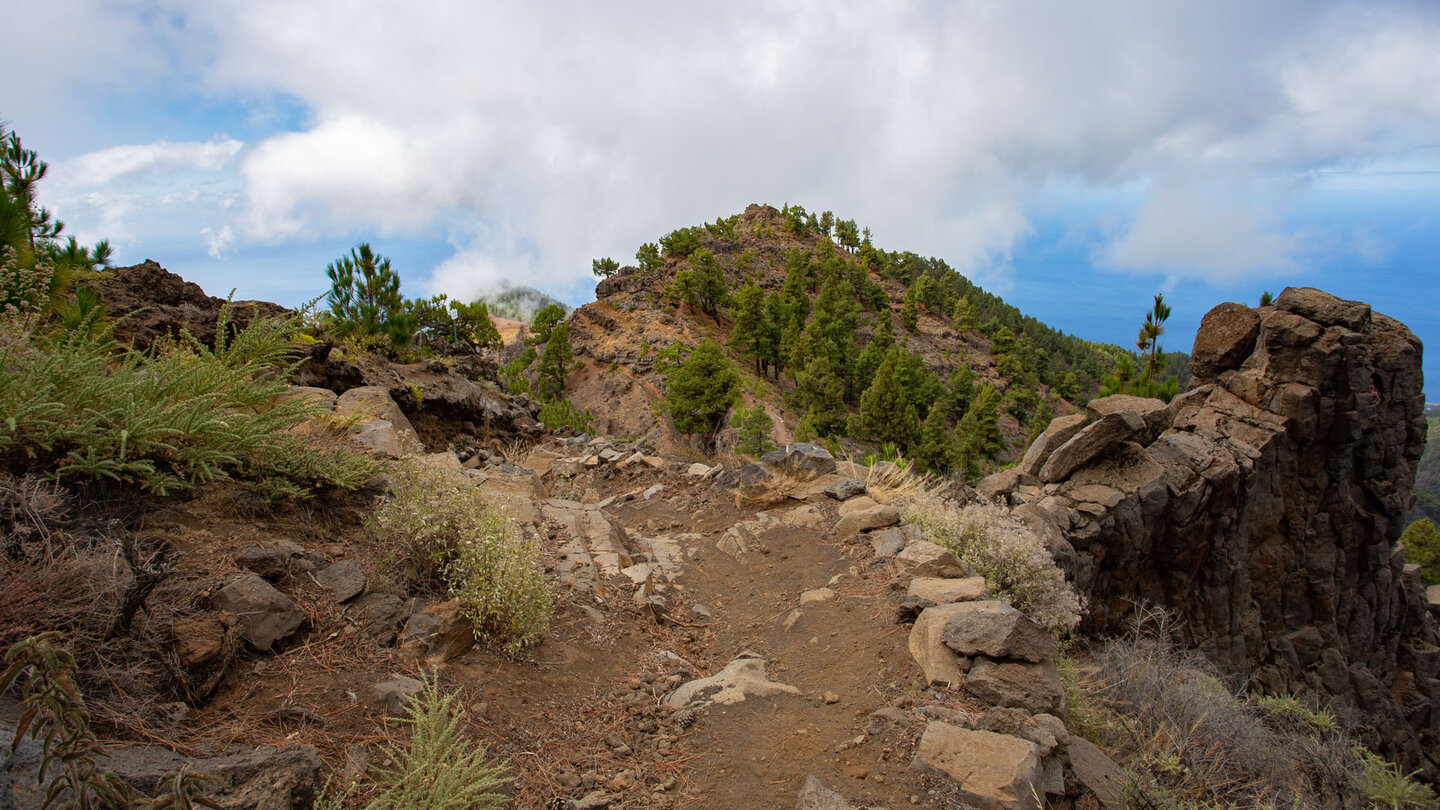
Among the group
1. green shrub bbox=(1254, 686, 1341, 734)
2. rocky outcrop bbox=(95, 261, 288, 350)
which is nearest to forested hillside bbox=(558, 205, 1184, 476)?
green shrub bbox=(1254, 686, 1341, 734)

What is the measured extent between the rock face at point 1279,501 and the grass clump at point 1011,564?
18.2 feet

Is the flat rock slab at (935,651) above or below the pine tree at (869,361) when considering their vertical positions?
below

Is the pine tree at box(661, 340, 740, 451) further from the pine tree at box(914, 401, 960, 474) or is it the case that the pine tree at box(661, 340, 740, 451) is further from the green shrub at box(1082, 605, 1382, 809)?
the green shrub at box(1082, 605, 1382, 809)

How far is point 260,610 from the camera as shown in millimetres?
3248

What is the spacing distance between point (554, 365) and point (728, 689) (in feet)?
136

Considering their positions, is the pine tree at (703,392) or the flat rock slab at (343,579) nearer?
the flat rock slab at (343,579)

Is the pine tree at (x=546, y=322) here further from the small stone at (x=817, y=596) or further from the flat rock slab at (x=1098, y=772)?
the flat rock slab at (x=1098, y=772)

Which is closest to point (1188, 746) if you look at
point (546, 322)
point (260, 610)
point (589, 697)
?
point (589, 697)

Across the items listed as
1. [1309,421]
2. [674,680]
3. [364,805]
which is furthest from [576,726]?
[1309,421]

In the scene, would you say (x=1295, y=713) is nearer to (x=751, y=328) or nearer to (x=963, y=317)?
(x=751, y=328)

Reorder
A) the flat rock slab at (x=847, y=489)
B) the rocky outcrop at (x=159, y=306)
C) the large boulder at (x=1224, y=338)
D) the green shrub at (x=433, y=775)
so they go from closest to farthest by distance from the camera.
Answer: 1. the green shrub at (x=433, y=775)
2. the rocky outcrop at (x=159, y=306)
3. the flat rock slab at (x=847, y=489)
4. the large boulder at (x=1224, y=338)

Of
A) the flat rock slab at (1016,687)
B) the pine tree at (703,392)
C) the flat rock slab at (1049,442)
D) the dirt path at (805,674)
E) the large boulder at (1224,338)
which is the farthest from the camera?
the pine tree at (703,392)

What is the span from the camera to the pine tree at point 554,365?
43344mm

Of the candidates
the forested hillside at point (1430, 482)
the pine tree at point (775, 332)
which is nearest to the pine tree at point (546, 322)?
the pine tree at point (775, 332)
